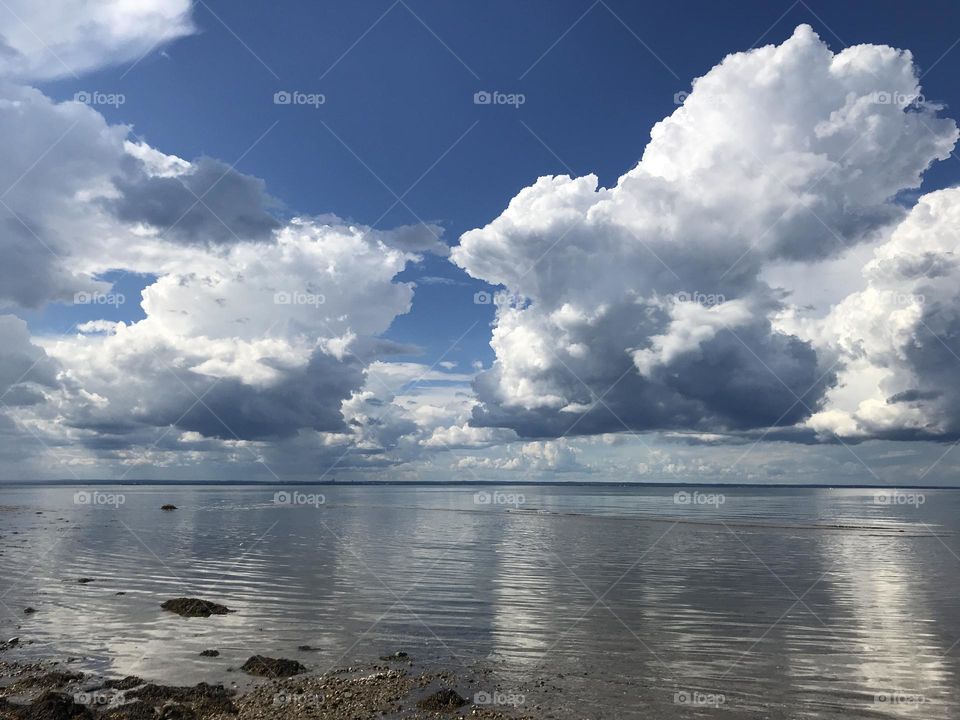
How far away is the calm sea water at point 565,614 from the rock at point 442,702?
2151mm

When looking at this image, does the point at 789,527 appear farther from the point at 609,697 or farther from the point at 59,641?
the point at 59,641

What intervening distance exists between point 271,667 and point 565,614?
13592mm

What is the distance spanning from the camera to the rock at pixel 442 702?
54.7ft

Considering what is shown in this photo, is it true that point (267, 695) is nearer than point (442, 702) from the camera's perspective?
No

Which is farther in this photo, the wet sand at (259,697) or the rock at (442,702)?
the rock at (442,702)

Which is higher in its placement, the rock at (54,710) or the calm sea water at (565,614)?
the rock at (54,710)

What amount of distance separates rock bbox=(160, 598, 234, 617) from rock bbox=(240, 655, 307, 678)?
8.78 metres

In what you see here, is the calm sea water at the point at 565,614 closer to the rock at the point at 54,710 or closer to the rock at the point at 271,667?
the rock at the point at 271,667

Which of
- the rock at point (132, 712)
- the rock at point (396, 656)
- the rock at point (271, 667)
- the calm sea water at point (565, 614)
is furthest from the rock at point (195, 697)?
the rock at point (396, 656)

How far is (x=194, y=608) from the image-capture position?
92.3 feet

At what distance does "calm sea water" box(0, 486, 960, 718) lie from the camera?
19344 millimetres

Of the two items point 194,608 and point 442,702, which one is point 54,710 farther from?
point 194,608

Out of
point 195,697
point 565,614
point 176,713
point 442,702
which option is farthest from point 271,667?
point 565,614

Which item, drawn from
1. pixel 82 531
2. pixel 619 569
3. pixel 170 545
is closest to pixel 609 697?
pixel 619 569
